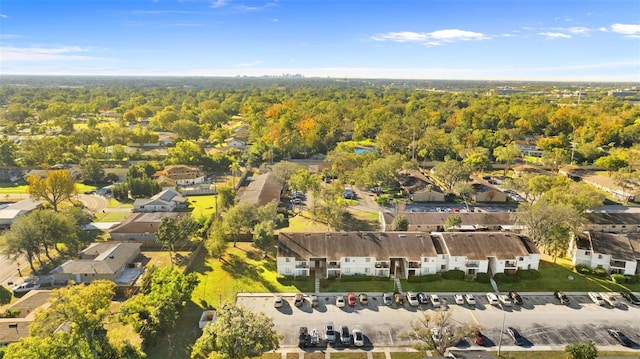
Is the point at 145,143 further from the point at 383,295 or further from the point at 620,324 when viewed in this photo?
the point at 620,324

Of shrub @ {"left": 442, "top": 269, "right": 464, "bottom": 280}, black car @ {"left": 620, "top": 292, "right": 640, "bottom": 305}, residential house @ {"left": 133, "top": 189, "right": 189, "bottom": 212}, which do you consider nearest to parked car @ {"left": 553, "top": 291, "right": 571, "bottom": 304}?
black car @ {"left": 620, "top": 292, "right": 640, "bottom": 305}

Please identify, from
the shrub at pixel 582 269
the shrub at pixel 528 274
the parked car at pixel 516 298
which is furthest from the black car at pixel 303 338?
the shrub at pixel 582 269

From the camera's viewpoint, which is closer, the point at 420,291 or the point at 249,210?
the point at 420,291

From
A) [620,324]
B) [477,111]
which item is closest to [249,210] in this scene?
[620,324]

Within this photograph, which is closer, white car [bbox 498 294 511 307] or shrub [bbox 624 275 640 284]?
white car [bbox 498 294 511 307]

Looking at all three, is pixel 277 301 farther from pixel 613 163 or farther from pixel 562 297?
pixel 613 163

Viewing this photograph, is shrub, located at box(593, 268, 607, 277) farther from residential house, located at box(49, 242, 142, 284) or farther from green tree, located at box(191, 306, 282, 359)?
residential house, located at box(49, 242, 142, 284)
